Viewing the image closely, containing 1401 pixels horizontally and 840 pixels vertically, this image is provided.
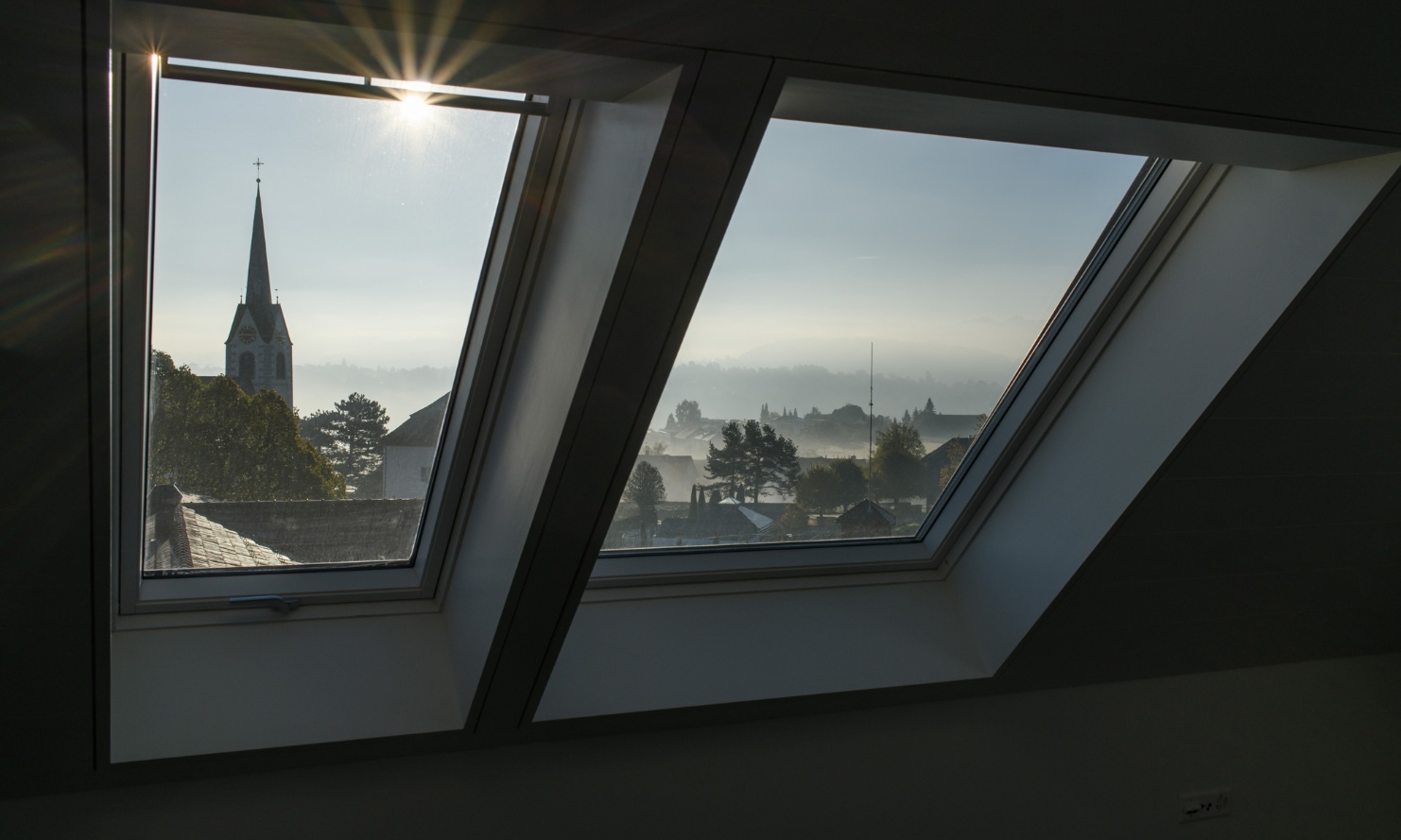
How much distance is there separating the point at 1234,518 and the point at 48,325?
Result: 99.5 inches

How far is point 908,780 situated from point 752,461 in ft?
3.73

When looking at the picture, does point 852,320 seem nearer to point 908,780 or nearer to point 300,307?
point 300,307

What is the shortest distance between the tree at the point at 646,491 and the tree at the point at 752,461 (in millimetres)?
131

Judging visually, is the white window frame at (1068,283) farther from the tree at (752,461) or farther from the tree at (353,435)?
the tree at (353,435)

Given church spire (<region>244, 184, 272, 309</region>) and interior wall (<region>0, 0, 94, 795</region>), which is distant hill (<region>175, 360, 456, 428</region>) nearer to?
church spire (<region>244, 184, 272, 309</region>)

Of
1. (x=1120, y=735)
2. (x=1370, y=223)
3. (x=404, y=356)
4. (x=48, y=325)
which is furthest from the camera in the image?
(x=1120, y=735)

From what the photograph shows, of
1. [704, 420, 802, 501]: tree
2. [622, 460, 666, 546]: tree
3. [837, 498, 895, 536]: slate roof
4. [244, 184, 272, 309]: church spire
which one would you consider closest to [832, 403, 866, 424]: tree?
[704, 420, 802, 501]: tree

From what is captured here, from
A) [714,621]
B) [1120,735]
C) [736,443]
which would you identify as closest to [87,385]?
[736,443]

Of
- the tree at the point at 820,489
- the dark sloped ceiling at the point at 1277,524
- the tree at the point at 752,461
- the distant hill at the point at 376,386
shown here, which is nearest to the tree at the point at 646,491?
the tree at the point at 752,461

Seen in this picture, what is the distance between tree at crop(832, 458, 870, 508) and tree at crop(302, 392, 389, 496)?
113 centimetres

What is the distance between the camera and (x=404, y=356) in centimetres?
187

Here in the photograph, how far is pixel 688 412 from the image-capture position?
6.95 feet

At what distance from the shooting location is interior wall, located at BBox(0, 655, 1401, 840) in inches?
81.6

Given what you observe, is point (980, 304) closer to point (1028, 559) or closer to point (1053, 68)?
point (1028, 559)
